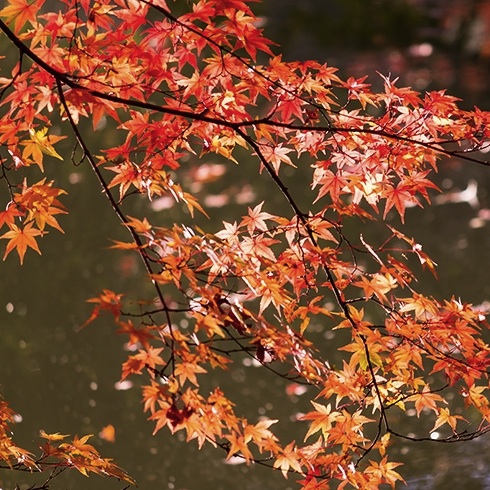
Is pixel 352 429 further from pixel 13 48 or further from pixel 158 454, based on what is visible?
pixel 13 48

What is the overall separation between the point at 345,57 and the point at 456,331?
29.7 ft

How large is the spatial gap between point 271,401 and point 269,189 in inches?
126

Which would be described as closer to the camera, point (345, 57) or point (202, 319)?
point (202, 319)

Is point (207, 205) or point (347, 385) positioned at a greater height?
point (347, 385)

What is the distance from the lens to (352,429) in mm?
2609

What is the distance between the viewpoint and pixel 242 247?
7.94ft

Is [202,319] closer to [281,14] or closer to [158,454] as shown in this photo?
[158,454]

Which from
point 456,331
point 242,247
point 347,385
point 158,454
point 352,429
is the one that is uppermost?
point 242,247

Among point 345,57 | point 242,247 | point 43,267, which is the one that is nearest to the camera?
point 242,247

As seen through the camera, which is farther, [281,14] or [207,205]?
[281,14]

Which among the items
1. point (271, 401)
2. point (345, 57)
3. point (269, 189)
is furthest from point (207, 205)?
point (345, 57)

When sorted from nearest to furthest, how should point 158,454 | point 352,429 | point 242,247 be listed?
point 242,247 → point 352,429 → point 158,454

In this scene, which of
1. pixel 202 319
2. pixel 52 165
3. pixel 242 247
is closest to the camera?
pixel 202 319

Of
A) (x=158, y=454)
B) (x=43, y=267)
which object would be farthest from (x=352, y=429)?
(x=43, y=267)
